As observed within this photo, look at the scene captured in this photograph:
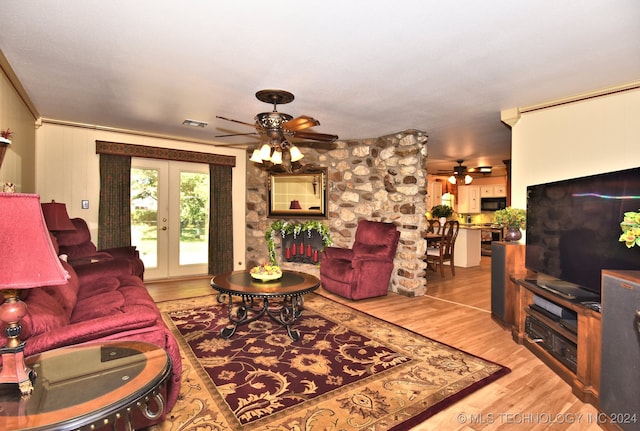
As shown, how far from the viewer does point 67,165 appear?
16.3 feet

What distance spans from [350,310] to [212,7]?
333 centimetres

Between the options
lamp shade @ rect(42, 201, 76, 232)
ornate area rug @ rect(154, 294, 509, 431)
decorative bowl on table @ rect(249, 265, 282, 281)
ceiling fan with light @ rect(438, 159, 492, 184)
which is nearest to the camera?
ornate area rug @ rect(154, 294, 509, 431)

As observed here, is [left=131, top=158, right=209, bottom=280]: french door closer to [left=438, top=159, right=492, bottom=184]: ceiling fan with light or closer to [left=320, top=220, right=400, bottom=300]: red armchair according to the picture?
[left=320, top=220, right=400, bottom=300]: red armchair

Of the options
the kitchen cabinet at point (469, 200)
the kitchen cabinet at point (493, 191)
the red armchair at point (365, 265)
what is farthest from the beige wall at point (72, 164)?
the kitchen cabinet at point (493, 191)

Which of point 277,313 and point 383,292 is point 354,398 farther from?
point 383,292

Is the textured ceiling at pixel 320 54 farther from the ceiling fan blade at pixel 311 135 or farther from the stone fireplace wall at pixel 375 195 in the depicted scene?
the stone fireplace wall at pixel 375 195

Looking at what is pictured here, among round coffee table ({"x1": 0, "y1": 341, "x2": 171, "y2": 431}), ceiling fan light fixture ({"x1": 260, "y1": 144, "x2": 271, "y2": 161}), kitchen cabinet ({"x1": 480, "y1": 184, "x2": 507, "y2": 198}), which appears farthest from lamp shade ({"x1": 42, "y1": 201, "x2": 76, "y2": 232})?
kitchen cabinet ({"x1": 480, "y1": 184, "x2": 507, "y2": 198})

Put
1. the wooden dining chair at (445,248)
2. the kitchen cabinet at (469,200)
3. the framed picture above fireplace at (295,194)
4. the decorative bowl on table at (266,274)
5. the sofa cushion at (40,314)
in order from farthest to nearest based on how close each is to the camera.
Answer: the kitchen cabinet at (469,200)
the wooden dining chair at (445,248)
the framed picture above fireplace at (295,194)
the decorative bowl on table at (266,274)
the sofa cushion at (40,314)

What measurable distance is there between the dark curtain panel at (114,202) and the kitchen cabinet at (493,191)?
9.30 meters

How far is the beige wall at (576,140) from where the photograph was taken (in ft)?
10.1

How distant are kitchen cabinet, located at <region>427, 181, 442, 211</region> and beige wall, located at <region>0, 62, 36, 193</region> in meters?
8.85

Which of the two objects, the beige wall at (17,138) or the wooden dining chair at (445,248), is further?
the wooden dining chair at (445,248)

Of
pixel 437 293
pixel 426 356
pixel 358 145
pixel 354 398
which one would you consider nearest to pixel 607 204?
pixel 426 356

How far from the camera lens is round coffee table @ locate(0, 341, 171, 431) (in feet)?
3.55
